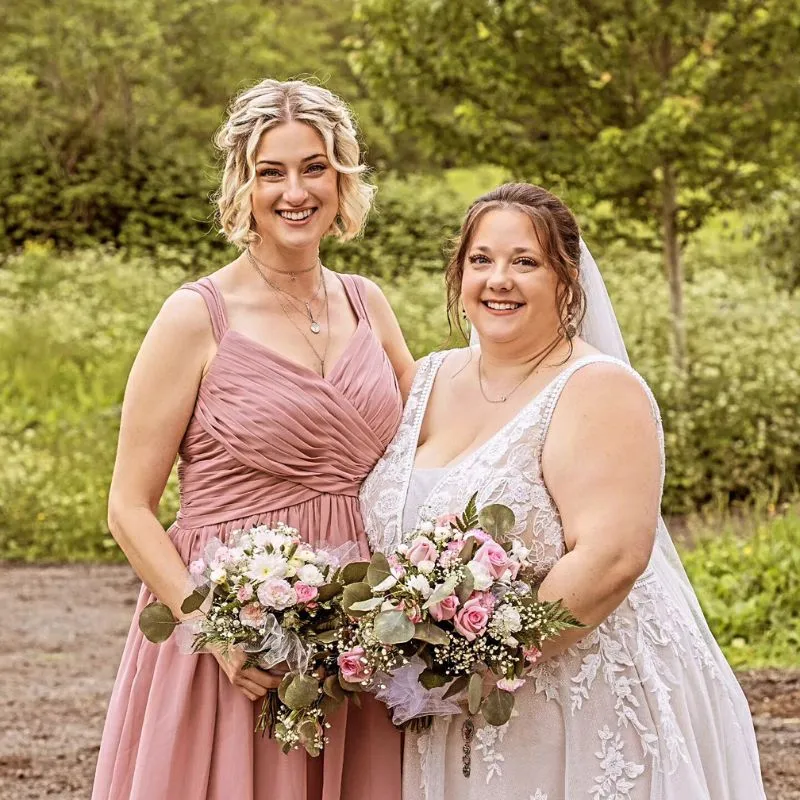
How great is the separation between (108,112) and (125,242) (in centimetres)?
253

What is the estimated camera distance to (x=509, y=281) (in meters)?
3.16

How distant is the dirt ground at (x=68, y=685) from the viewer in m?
5.95

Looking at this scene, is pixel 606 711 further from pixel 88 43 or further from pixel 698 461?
pixel 88 43

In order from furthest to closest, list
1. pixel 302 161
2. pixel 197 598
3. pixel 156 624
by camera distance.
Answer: pixel 302 161, pixel 156 624, pixel 197 598

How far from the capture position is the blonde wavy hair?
338cm

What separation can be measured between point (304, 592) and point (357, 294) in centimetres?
115

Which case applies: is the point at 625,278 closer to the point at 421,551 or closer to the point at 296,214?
the point at 296,214

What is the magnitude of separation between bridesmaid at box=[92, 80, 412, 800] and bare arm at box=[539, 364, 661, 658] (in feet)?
1.88

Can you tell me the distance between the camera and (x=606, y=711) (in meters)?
3.14

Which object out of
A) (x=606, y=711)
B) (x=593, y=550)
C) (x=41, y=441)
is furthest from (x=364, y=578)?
(x=41, y=441)

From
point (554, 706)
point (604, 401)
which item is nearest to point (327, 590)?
point (554, 706)

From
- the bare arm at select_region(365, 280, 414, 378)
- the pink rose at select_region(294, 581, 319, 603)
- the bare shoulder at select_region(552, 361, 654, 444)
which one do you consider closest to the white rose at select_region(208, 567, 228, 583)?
the pink rose at select_region(294, 581, 319, 603)

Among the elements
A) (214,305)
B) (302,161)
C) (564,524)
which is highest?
(302,161)

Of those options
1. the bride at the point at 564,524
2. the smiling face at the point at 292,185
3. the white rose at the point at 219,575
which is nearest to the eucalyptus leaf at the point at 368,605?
the white rose at the point at 219,575
